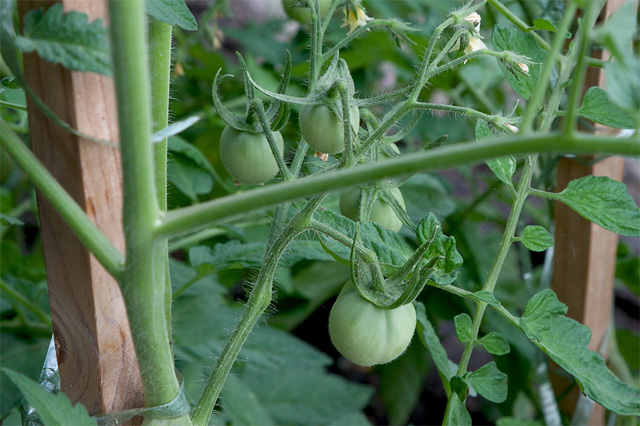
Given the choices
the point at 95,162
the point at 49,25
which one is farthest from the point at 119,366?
the point at 49,25

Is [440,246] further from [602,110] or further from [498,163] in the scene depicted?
[602,110]

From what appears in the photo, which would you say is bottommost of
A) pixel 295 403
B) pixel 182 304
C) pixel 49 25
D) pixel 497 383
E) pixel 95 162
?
pixel 295 403

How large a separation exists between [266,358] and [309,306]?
0.51m

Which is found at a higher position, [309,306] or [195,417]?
[195,417]

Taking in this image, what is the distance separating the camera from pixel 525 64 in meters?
0.63

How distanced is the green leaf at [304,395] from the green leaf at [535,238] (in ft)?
2.95

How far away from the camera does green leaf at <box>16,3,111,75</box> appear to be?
17.0 inches

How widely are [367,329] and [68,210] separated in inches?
10.5

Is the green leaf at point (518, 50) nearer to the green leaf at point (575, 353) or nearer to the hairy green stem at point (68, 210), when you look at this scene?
the green leaf at point (575, 353)

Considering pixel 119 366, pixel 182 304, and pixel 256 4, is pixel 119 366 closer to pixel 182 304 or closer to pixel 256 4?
pixel 182 304

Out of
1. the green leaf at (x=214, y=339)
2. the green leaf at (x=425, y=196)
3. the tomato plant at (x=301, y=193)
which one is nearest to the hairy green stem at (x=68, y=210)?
the tomato plant at (x=301, y=193)

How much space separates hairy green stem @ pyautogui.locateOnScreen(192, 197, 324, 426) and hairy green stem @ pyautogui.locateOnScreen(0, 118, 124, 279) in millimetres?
Result: 158

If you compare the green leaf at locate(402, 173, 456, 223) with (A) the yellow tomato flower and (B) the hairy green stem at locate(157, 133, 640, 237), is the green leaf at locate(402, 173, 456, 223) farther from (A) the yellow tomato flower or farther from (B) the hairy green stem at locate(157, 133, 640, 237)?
(B) the hairy green stem at locate(157, 133, 640, 237)

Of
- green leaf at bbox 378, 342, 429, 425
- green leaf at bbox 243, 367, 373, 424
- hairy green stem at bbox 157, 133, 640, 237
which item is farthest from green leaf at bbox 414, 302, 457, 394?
green leaf at bbox 378, 342, 429, 425
